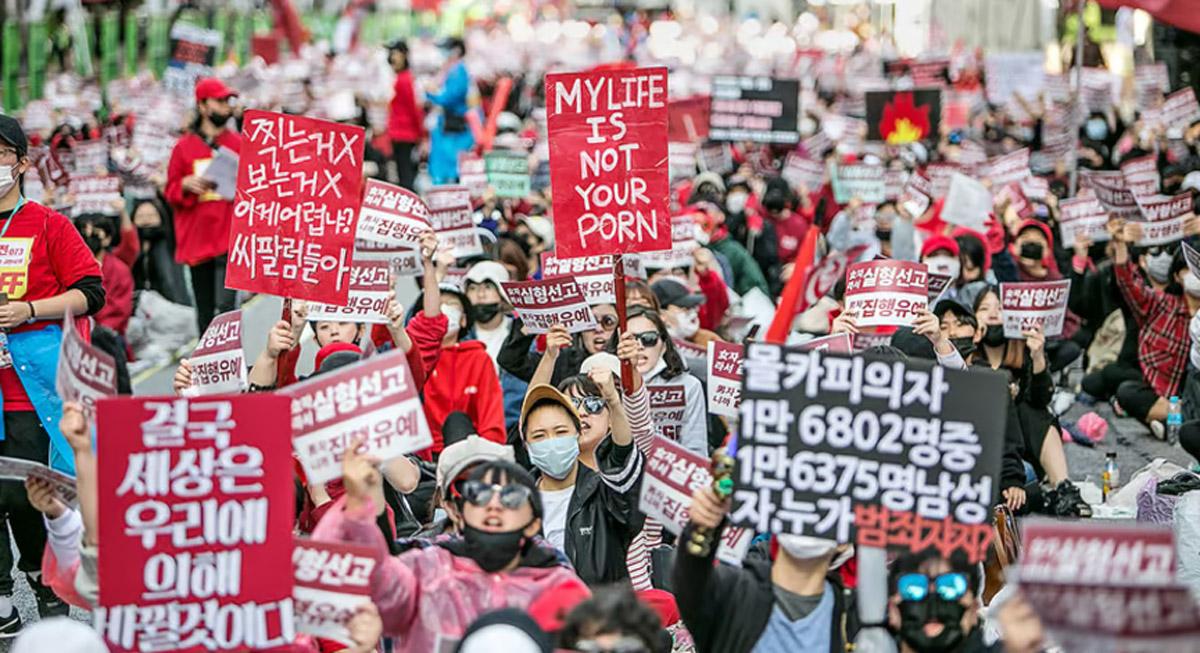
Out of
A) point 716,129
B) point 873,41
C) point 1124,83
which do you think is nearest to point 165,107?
point 716,129

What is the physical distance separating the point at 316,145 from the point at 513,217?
23.7 feet

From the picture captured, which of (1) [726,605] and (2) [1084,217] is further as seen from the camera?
(2) [1084,217]

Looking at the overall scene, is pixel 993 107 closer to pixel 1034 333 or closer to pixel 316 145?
pixel 1034 333

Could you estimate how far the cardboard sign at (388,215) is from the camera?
912cm

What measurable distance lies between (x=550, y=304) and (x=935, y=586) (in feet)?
13.2

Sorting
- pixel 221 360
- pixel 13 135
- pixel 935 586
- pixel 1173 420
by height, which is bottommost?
pixel 1173 420

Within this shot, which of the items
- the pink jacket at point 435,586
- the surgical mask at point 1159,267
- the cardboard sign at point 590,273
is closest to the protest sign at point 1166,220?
the surgical mask at point 1159,267

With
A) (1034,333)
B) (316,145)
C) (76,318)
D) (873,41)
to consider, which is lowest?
(873,41)

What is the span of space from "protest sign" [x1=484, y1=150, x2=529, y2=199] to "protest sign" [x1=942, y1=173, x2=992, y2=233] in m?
3.40

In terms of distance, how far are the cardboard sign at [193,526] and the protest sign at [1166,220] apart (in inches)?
324

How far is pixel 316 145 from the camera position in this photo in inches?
288

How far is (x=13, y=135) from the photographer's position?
6824 millimetres

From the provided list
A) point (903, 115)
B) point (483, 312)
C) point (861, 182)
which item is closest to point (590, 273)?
point (483, 312)

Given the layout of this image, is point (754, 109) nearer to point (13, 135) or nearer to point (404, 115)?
point (404, 115)
